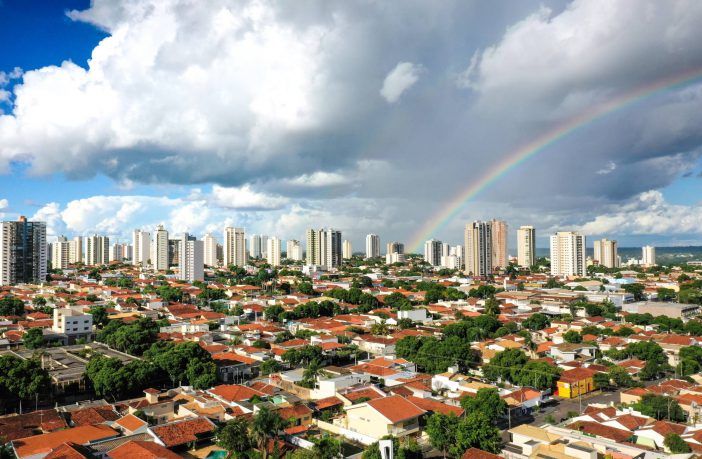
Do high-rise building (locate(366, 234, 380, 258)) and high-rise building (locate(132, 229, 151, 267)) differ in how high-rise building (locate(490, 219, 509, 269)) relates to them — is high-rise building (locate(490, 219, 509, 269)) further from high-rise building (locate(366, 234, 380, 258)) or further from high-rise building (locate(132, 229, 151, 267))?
high-rise building (locate(132, 229, 151, 267))

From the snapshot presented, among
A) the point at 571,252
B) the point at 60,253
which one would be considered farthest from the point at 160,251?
the point at 571,252

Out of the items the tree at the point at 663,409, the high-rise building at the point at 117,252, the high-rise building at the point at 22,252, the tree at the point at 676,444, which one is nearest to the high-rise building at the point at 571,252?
the tree at the point at 663,409

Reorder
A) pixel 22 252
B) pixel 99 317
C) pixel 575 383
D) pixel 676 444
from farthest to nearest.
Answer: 1. pixel 22 252
2. pixel 99 317
3. pixel 575 383
4. pixel 676 444

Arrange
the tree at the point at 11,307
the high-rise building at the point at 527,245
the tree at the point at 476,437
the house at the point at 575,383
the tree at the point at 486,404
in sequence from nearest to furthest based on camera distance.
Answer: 1. the tree at the point at 476,437
2. the tree at the point at 486,404
3. the house at the point at 575,383
4. the tree at the point at 11,307
5. the high-rise building at the point at 527,245

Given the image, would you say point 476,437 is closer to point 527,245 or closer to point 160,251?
point 160,251

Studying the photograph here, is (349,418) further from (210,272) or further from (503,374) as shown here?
(210,272)

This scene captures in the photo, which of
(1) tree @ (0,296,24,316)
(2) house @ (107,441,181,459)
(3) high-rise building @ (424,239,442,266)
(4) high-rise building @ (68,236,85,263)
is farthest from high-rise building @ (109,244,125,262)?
(2) house @ (107,441,181,459)

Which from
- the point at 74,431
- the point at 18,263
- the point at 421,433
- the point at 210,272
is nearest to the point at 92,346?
the point at 74,431

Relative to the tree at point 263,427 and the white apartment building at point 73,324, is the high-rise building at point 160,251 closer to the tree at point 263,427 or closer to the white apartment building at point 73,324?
the white apartment building at point 73,324
